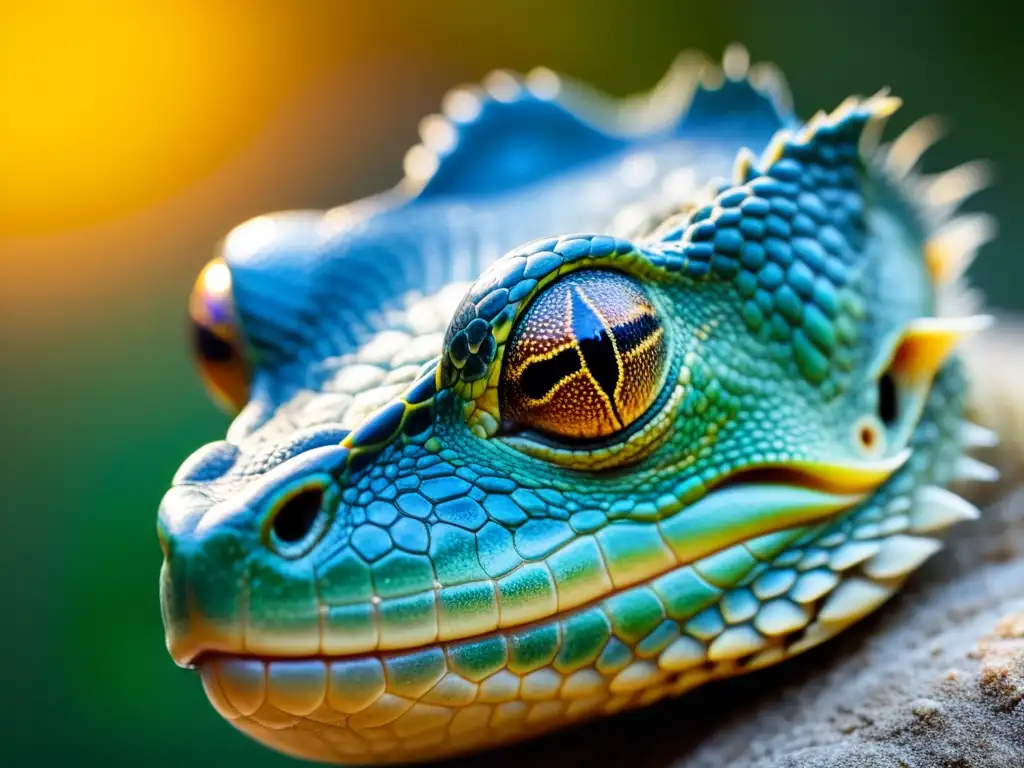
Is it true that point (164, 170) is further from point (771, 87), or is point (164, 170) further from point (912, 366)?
point (912, 366)

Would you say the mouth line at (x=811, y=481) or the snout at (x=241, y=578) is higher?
the mouth line at (x=811, y=481)

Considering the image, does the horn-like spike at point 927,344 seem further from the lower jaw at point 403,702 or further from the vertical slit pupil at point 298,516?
the vertical slit pupil at point 298,516

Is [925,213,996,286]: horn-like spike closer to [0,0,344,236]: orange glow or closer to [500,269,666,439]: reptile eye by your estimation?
[500,269,666,439]: reptile eye

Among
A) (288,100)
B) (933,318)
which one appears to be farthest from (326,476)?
(288,100)

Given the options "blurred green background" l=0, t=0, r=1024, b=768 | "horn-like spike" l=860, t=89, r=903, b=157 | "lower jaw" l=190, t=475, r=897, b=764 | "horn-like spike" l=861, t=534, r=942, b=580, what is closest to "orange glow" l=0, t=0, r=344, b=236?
"blurred green background" l=0, t=0, r=1024, b=768

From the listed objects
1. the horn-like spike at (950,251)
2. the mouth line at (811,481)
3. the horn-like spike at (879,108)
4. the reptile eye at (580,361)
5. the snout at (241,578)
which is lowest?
the snout at (241,578)

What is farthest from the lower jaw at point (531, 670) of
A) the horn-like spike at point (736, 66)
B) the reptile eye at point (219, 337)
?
the horn-like spike at point (736, 66)

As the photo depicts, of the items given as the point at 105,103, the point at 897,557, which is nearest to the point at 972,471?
the point at 897,557
